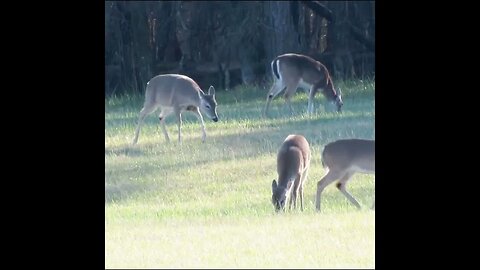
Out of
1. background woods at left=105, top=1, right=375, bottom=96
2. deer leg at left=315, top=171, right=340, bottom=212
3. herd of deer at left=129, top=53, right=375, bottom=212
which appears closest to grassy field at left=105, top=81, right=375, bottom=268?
deer leg at left=315, top=171, right=340, bottom=212

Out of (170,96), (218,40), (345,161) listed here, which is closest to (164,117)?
(170,96)

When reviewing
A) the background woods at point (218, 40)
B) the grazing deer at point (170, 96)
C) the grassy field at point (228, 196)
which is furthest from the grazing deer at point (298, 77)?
the background woods at point (218, 40)

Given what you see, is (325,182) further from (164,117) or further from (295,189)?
(164,117)

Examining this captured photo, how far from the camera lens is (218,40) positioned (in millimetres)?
26000

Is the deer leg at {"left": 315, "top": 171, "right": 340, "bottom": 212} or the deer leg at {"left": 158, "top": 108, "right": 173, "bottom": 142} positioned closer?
the deer leg at {"left": 315, "top": 171, "right": 340, "bottom": 212}

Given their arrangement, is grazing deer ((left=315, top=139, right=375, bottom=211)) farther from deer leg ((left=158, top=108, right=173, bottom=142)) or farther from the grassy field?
deer leg ((left=158, top=108, right=173, bottom=142))

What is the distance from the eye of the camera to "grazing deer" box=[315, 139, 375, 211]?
10.8 meters

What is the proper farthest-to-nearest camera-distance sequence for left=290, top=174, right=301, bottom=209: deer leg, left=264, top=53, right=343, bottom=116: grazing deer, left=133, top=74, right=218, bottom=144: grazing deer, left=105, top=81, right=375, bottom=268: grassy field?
left=264, top=53, right=343, bottom=116: grazing deer, left=133, top=74, right=218, bottom=144: grazing deer, left=290, top=174, right=301, bottom=209: deer leg, left=105, top=81, right=375, bottom=268: grassy field

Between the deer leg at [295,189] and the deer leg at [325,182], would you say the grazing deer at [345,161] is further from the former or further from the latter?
the deer leg at [295,189]

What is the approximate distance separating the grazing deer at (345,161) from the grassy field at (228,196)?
0.84 feet
